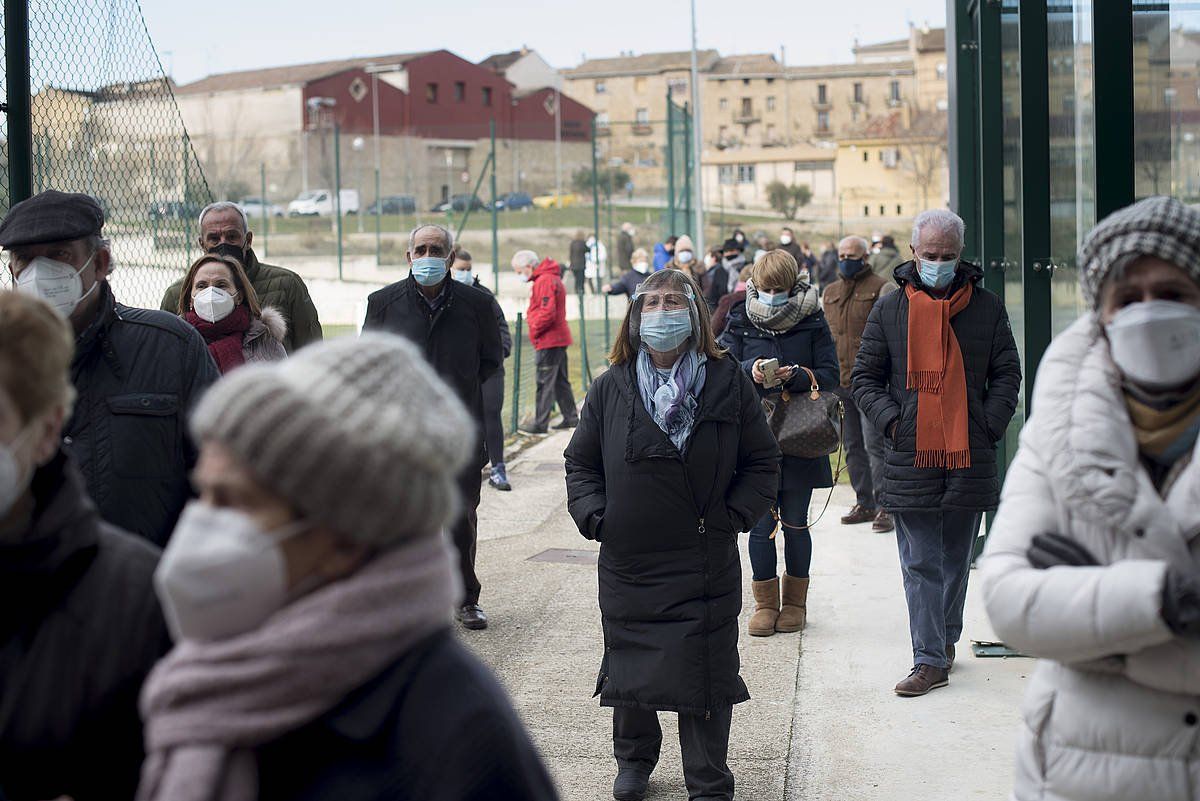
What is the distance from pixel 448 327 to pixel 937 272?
2.59 meters

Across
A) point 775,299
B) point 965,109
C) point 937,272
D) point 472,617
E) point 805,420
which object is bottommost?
point 472,617

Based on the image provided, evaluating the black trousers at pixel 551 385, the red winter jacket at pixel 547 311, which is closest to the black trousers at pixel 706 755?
the red winter jacket at pixel 547 311

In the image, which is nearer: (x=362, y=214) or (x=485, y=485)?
(x=485, y=485)

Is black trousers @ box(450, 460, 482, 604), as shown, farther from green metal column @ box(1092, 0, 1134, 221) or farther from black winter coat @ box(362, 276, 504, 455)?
green metal column @ box(1092, 0, 1134, 221)

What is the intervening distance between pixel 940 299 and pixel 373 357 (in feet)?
15.6

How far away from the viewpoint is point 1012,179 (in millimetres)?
8781

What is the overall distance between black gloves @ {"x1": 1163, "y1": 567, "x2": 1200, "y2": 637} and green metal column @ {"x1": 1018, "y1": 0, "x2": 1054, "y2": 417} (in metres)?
4.91

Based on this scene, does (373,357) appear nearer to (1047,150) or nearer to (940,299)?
(940,299)

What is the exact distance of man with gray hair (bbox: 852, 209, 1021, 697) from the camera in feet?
20.5

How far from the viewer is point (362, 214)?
38.1m

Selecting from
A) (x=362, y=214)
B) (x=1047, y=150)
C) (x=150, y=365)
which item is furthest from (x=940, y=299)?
(x=362, y=214)

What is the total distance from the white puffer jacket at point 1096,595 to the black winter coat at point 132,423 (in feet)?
7.31

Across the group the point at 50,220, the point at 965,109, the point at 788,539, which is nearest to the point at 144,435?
the point at 50,220

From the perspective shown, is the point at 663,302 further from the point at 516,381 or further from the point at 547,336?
the point at 516,381
